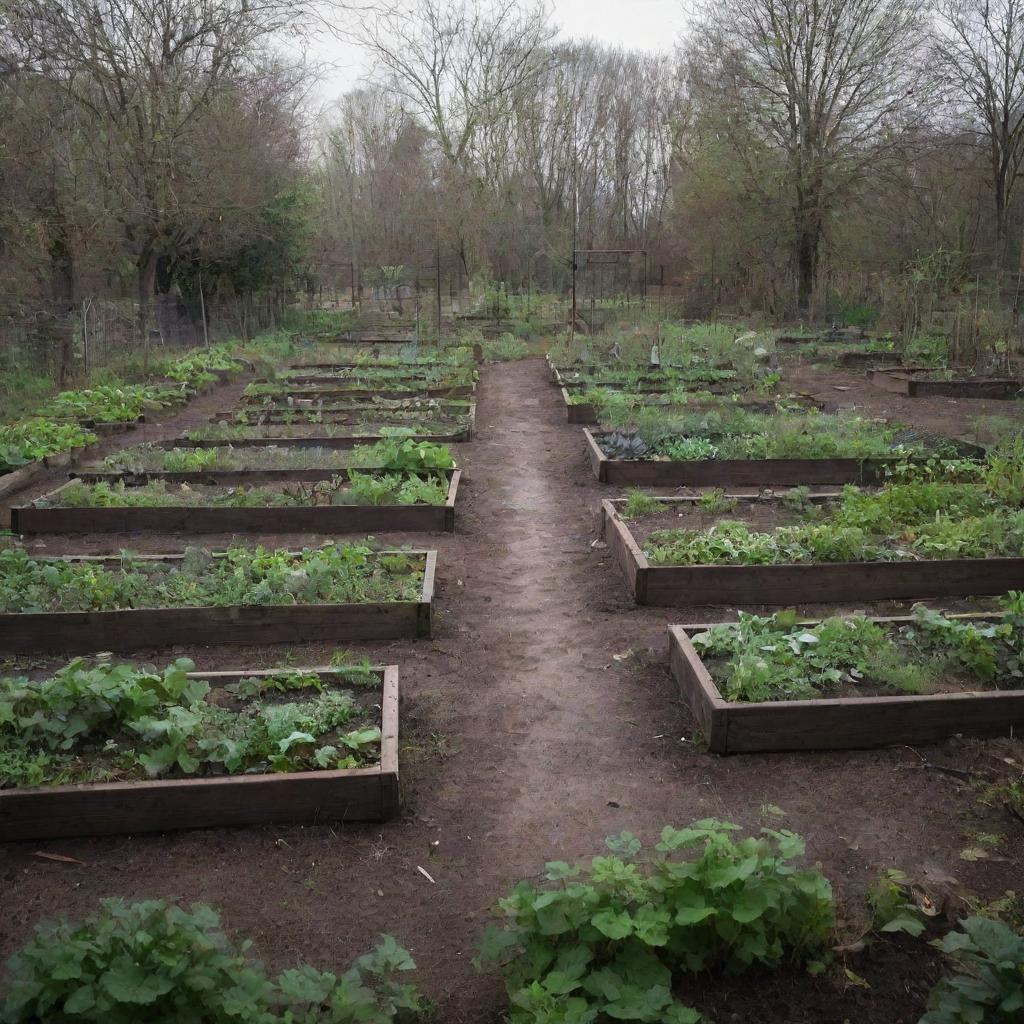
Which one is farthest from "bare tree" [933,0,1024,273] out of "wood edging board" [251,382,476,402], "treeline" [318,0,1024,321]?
"wood edging board" [251,382,476,402]

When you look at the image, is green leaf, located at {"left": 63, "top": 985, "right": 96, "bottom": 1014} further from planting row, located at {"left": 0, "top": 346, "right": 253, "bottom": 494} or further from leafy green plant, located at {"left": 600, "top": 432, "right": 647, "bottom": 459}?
leafy green plant, located at {"left": 600, "top": 432, "right": 647, "bottom": 459}

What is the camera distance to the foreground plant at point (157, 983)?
7.82ft

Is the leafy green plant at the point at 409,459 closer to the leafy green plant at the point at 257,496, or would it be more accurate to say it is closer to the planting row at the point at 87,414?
the leafy green plant at the point at 257,496

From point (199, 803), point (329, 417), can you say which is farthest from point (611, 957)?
point (329, 417)

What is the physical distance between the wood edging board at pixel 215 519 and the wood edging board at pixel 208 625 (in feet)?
7.10

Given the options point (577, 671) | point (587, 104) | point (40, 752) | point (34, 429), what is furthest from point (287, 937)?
point (587, 104)

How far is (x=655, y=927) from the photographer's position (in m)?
2.75

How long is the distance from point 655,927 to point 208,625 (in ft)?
11.7

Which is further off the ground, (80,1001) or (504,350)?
(504,350)

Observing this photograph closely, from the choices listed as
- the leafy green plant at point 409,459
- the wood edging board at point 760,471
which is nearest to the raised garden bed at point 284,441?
the leafy green plant at point 409,459

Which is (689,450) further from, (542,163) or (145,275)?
(542,163)

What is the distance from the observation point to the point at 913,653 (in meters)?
4.88

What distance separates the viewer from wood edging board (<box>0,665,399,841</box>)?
3641mm

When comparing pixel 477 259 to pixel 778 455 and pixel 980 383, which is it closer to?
pixel 980 383
